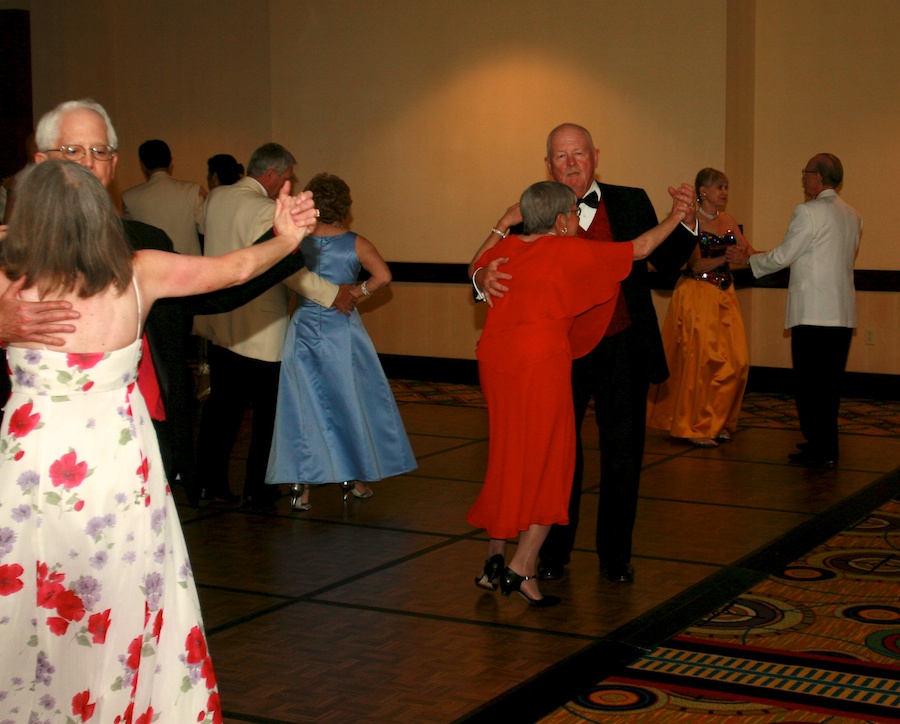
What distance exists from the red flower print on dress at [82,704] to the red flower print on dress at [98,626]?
111 mm

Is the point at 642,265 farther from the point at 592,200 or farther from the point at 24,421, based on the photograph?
the point at 24,421

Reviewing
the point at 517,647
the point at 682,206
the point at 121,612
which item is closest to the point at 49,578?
the point at 121,612

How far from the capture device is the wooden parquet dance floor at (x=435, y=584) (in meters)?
3.44

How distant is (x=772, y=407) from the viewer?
8.55 meters

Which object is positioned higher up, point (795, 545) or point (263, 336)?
point (263, 336)

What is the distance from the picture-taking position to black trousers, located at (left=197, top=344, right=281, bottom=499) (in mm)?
5637

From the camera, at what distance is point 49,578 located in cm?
245

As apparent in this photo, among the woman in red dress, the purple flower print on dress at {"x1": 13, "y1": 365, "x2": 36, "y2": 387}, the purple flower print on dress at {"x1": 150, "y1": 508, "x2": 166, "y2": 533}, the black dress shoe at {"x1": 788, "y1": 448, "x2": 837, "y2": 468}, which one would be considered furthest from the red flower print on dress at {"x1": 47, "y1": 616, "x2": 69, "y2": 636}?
the black dress shoe at {"x1": 788, "y1": 448, "x2": 837, "y2": 468}

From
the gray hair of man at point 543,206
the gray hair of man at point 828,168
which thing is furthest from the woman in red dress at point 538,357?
the gray hair of man at point 828,168

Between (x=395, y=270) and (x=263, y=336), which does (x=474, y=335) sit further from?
(x=263, y=336)

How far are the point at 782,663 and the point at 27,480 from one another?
2209 mm

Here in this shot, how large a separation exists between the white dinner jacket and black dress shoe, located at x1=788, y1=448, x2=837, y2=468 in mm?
694

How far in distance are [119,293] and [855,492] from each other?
4.34m

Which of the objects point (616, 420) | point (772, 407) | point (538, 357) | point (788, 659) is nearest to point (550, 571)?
point (616, 420)
